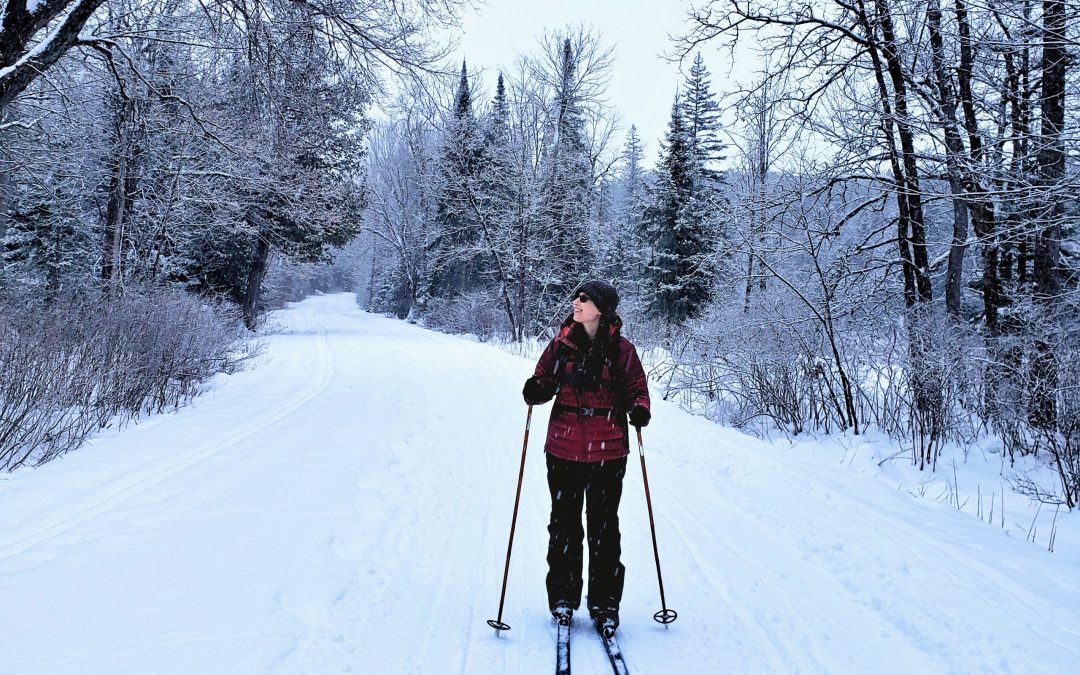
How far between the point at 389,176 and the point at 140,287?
28.6 metres

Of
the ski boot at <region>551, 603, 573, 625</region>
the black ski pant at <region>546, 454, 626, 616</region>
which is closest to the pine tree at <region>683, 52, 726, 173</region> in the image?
the black ski pant at <region>546, 454, 626, 616</region>

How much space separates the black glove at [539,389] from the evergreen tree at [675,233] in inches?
719

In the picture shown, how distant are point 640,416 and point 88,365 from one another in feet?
22.4

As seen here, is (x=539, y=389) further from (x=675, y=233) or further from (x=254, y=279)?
(x=254, y=279)

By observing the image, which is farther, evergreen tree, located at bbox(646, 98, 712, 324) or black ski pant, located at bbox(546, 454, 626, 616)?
evergreen tree, located at bbox(646, 98, 712, 324)

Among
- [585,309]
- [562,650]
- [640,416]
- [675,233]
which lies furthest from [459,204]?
[562,650]

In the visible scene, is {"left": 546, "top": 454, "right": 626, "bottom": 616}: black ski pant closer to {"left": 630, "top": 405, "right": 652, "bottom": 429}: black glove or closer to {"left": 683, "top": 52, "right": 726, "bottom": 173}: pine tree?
{"left": 630, "top": 405, "right": 652, "bottom": 429}: black glove

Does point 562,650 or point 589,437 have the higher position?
point 589,437

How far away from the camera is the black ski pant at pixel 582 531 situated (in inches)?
123

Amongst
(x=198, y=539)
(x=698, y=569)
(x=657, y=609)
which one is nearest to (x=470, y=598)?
(x=657, y=609)

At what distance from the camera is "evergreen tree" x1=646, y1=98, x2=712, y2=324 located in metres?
21.0

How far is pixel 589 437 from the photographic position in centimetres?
312

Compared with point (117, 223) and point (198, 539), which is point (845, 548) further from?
point (117, 223)

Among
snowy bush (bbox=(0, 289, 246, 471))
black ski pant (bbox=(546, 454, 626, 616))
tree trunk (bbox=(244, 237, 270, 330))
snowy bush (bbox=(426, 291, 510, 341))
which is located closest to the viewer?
black ski pant (bbox=(546, 454, 626, 616))
